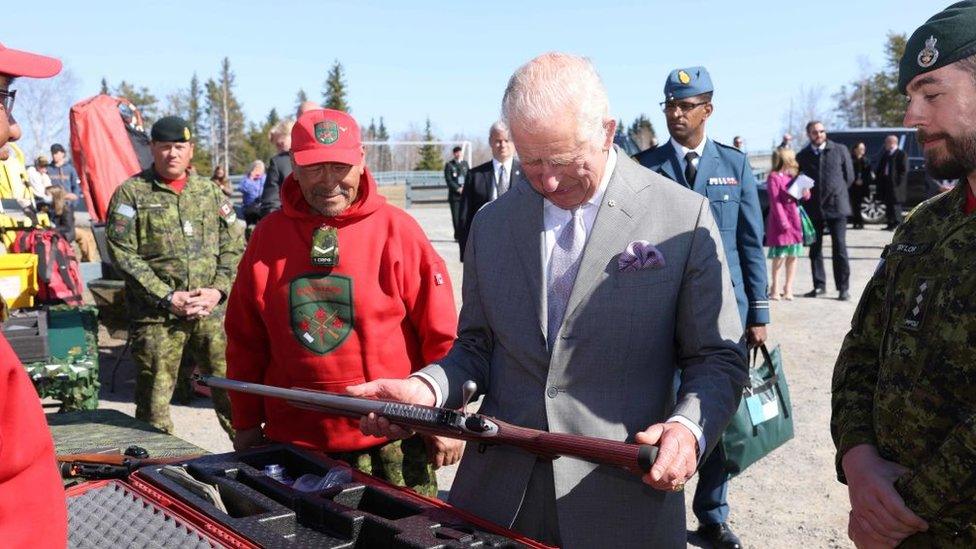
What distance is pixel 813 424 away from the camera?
599 cm

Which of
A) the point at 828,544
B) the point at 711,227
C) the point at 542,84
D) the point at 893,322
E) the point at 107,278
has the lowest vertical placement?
the point at 828,544

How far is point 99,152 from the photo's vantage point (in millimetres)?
8508

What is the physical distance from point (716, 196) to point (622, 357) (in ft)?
7.77

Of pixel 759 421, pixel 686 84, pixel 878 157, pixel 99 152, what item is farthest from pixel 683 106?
pixel 878 157

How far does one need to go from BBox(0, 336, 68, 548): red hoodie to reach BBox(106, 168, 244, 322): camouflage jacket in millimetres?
4008

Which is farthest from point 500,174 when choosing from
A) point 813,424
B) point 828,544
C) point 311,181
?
point 311,181

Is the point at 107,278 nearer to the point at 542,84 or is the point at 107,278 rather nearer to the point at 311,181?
the point at 311,181

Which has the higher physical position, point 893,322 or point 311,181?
point 311,181

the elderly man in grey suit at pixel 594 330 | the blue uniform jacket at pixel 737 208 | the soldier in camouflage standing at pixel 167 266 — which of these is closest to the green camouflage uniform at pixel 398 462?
the elderly man in grey suit at pixel 594 330

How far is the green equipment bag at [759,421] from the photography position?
3.83 meters

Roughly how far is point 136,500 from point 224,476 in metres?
0.23

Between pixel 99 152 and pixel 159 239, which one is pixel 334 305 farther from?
pixel 99 152

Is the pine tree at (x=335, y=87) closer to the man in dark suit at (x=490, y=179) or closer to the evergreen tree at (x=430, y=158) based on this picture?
the evergreen tree at (x=430, y=158)

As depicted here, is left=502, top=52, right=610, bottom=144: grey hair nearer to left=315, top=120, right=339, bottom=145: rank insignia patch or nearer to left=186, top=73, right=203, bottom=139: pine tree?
left=315, top=120, right=339, bottom=145: rank insignia patch
